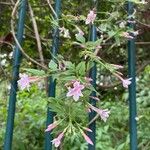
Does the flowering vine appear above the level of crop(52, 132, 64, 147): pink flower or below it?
above

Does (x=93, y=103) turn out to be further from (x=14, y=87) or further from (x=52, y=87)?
(x=14, y=87)

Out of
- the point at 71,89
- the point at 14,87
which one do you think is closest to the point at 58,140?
the point at 71,89

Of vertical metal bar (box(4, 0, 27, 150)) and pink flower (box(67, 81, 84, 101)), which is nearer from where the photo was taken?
pink flower (box(67, 81, 84, 101))

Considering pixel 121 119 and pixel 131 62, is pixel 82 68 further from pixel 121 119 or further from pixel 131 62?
pixel 121 119

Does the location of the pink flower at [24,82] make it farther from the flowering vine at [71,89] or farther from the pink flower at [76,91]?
the pink flower at [76,91]

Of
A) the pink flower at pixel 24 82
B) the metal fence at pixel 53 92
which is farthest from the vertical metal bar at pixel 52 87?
the pink flower at pixel 24 82

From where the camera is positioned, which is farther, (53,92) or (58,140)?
(53,92)

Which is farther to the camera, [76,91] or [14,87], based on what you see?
[14,87]

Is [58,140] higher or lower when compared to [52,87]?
lower

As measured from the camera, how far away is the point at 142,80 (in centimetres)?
326

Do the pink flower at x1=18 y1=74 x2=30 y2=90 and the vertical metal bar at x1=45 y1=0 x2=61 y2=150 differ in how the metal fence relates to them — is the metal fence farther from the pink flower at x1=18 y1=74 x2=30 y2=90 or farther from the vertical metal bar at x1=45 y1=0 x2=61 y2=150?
the pink flower at x1=18 y1=74 x2=30 y2=90

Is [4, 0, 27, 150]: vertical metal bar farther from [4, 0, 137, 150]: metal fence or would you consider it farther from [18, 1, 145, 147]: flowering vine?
[18, 1, 145, 147]: flowering vine

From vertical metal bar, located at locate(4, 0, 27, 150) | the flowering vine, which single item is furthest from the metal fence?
the flowering vine

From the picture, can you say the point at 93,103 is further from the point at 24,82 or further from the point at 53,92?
the point at 24,82
